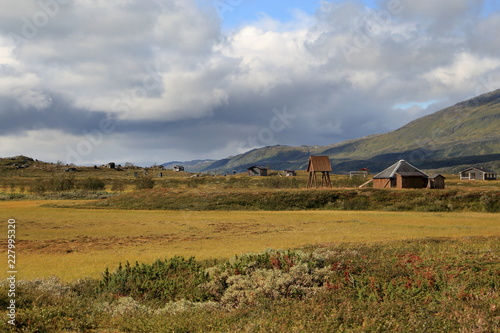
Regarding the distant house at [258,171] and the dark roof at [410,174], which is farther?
the distant house at [258,171]

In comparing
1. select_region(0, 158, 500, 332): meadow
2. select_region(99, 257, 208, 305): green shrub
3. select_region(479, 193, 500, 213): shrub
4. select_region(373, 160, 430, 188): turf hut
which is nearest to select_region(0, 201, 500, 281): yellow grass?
select_region(0, 158, 500, 332): meadow

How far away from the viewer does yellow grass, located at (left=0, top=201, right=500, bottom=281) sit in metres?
22.3

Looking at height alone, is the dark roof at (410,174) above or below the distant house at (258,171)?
below

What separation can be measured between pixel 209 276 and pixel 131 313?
4.08 m

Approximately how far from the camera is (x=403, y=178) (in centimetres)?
7250

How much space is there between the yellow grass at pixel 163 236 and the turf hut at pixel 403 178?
33.5 meters

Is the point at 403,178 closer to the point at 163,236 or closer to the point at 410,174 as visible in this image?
the point at 410,174

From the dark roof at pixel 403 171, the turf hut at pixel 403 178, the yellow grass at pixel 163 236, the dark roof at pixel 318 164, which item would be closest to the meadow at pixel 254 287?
the yellow grass at pixel 163 236

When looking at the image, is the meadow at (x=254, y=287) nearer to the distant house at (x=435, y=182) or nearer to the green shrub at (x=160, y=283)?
the green shrub at (x=160, y=283)

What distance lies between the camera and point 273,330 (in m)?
8.84

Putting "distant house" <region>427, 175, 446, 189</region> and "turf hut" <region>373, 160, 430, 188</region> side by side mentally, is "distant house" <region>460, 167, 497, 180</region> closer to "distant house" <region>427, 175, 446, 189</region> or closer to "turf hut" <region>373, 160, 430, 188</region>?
"distant house" <region>427, 175, 446, 189</region>

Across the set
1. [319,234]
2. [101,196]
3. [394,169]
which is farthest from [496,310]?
[101,196]

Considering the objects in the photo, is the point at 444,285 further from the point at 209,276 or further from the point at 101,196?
the point at 101,196

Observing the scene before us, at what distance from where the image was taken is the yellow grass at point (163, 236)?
2231cm
